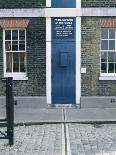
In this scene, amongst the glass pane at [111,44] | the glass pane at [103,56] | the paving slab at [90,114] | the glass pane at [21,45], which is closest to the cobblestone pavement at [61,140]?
the paving slab at [90,114]

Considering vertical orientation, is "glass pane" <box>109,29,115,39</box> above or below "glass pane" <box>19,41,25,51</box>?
above

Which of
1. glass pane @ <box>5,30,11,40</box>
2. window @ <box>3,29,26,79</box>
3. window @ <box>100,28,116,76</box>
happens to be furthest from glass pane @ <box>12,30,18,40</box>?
window @ <box>100,28,116,76</box>

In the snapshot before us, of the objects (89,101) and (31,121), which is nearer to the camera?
(31,121)

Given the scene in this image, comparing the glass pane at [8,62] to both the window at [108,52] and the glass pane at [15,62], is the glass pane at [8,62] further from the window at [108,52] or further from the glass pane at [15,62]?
the window at [108,52]

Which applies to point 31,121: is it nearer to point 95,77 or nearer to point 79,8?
point 95,77

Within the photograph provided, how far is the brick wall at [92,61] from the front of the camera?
1745 cm

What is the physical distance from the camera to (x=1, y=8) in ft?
57.4

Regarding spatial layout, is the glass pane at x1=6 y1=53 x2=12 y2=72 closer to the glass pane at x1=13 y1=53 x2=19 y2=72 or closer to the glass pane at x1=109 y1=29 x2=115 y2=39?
the glass pane at x1=13 y1=53 x2=19 y2=72

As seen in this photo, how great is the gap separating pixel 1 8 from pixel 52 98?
3.84 m

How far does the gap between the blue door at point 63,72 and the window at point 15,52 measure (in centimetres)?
119

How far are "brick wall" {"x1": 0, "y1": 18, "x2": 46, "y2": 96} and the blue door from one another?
409 millimetres

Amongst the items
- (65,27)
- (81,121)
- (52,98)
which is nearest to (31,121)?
(81,121)

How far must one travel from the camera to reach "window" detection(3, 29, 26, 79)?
58.0 ft

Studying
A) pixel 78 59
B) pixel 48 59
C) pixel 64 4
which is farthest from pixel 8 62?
pixel 64 4
